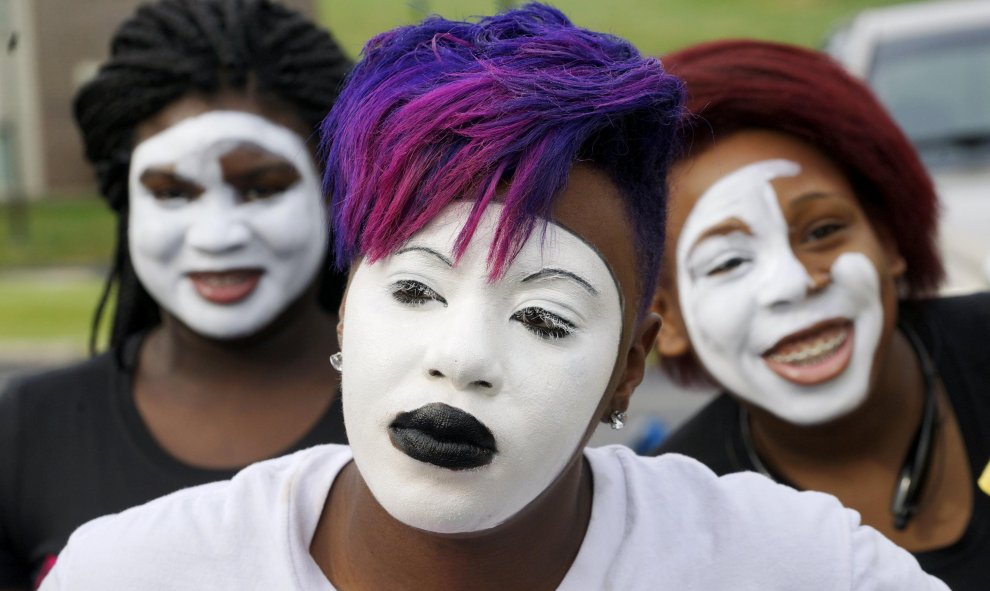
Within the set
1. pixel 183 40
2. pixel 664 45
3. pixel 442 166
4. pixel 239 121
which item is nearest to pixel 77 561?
pixel 442 166

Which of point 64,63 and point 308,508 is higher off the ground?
point 308,508

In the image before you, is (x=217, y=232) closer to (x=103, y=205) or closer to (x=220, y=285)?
(x=220, y=285)

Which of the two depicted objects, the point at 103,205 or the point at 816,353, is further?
the point at 103,205

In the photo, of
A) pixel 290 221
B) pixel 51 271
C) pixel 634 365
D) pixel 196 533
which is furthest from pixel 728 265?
pixel 51 271

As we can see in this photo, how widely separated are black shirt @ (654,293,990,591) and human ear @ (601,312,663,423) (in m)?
0.88

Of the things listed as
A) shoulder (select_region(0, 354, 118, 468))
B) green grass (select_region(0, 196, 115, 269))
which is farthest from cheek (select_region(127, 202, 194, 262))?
green grass (select_region(0, 196, 115, 269))

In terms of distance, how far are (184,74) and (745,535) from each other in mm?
1582

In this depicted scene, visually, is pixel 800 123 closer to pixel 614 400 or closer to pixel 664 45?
pixel 614 400

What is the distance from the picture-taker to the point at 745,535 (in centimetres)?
192

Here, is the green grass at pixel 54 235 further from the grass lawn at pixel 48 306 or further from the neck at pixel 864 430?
the neck at pixel 864 430

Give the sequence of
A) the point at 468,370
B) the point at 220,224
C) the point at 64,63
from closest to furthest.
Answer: the point at 468,370 < the point at 220,224 < the point at 64,63

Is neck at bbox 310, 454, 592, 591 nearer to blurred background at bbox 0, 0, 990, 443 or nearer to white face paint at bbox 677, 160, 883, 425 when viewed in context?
blurred background at bbox 0, 0, 990, 443

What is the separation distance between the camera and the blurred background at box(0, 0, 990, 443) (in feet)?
17.8

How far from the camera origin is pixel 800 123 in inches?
106
